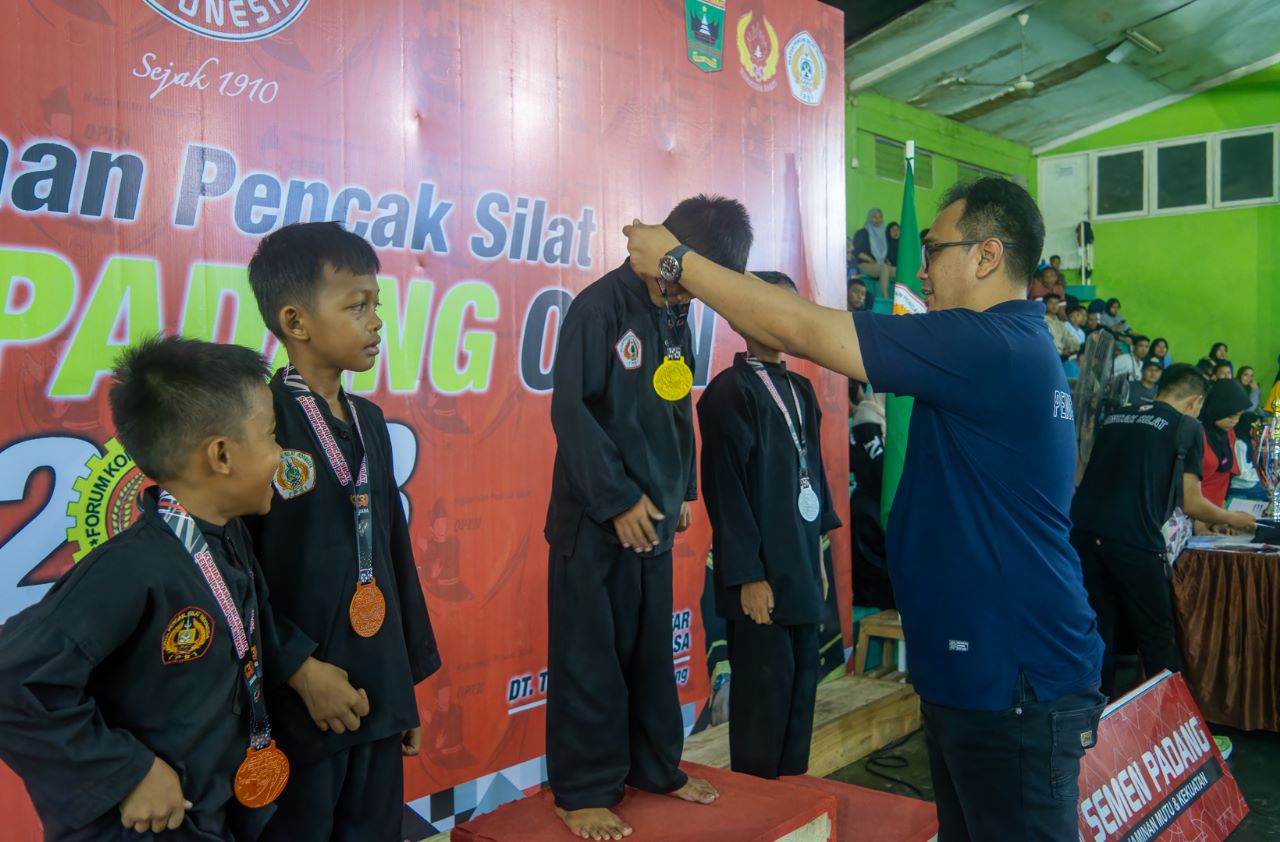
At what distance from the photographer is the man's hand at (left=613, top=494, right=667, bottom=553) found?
2.17m

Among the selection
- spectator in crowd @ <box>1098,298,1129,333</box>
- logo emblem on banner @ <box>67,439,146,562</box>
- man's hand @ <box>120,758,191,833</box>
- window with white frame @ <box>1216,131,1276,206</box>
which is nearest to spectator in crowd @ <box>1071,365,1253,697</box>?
logo emblem on banner @ <box>67,439,146,562</box>

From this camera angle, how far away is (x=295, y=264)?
1852 millimetres

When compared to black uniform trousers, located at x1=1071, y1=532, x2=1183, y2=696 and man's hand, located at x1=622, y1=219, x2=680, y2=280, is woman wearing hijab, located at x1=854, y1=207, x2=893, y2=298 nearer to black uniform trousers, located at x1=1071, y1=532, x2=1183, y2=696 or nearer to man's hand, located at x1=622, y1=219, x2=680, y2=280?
black uniform trousers, located at x1=1071, y1=532, x2=1183, y2=696

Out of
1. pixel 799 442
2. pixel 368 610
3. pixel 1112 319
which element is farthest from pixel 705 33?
pixel 1112 319

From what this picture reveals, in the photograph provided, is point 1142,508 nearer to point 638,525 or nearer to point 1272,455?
point 1272,455

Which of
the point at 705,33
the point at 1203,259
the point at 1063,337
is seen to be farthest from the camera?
the point at 1203,259

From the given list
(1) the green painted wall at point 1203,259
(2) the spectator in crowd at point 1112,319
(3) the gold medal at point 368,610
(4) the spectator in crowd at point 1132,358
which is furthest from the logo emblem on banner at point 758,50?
(1) the green painted wall at point 1203,259

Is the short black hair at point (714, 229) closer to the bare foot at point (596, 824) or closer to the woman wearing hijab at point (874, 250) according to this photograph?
the bare foot at point (596, 824)

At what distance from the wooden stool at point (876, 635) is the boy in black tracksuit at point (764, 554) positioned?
202 cm

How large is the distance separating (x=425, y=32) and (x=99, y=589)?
2.20 m

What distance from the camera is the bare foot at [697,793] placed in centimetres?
240

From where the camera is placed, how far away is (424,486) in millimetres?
3043

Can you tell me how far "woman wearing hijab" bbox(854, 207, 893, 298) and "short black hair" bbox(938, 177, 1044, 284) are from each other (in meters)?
8.33

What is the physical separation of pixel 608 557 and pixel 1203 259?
14.5 metres
